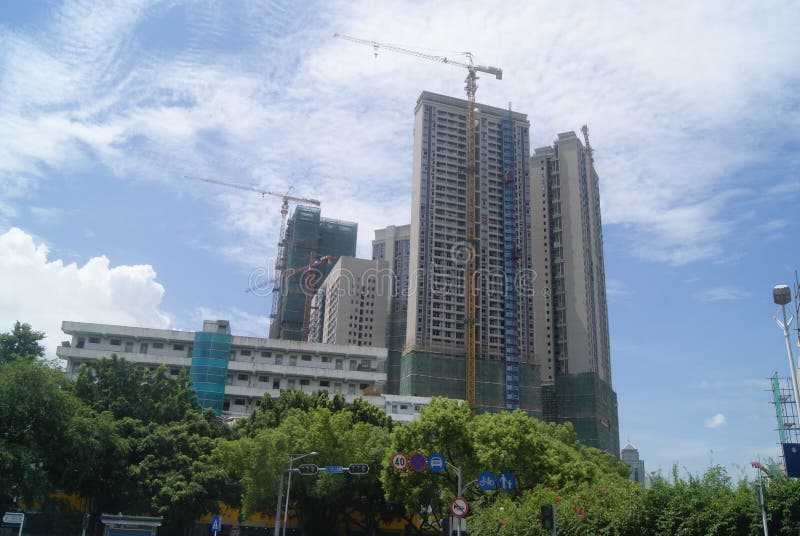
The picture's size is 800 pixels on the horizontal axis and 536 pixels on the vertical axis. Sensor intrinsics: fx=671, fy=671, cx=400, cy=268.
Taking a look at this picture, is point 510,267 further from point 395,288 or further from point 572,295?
point 395,288

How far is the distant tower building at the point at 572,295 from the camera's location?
123 meters

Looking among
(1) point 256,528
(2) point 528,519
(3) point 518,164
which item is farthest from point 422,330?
(2) point 528,519

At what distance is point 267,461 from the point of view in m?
42.4

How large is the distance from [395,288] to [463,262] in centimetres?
3010

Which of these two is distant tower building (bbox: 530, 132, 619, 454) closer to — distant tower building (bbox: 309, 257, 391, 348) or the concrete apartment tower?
the concrete apartment tower

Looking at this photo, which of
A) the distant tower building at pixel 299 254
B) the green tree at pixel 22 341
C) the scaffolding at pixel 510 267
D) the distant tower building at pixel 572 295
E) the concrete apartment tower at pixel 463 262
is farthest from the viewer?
the distant tower building at pixel 299 254

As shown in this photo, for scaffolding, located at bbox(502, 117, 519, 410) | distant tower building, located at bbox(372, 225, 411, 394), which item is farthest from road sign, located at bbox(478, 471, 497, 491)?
distant tower building, located at bbox(372, 225, 411, 394)

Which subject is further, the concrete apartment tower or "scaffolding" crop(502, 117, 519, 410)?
"scaffolding" crop(502, 117, 519, 410)

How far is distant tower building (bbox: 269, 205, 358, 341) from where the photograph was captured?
519 ft

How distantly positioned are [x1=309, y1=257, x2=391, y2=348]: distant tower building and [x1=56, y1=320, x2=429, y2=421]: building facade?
51.3m

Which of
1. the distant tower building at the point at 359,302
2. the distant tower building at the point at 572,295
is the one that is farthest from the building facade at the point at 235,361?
the distant tower building at the point at 359,302

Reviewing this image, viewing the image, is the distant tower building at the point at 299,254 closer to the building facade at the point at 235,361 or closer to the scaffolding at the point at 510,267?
the scaffolding at the point at 510,267

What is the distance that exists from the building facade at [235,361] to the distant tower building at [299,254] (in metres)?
75.8

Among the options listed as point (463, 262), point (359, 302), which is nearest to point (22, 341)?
point (463, 262)
